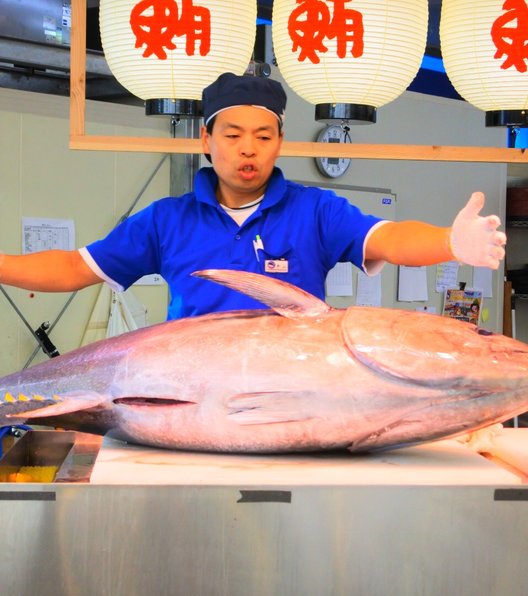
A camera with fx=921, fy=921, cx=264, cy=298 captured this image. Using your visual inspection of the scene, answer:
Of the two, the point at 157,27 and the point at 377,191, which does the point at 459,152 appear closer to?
the point at 157,27

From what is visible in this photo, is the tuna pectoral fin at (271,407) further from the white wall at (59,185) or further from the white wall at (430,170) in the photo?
the white wall at (430,170)

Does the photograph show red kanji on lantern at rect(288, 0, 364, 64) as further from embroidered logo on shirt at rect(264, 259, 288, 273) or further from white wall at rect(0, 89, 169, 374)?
white wall at rect(0, 89, 169, 374)

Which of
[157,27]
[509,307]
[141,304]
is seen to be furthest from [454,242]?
[509,307]

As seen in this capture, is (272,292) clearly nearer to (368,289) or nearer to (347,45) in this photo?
(347,45)

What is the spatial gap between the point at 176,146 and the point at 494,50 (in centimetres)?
107

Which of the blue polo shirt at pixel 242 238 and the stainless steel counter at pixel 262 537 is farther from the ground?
the blue polo shirt at pixel 242 238

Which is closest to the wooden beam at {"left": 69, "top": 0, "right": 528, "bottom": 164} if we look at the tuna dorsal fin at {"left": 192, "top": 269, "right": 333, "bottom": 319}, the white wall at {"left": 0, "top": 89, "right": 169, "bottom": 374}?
the tuna dorsal fin at {"left": 192, "top": 269, "right": 333, "bottom": 319}

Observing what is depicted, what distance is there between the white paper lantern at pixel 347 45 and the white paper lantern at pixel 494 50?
5.9 inches

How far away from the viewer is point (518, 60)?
287 cm

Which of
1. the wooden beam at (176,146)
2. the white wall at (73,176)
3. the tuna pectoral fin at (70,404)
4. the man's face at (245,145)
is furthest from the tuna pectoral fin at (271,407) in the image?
the white wall at (73,176)

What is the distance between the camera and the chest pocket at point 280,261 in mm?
1958

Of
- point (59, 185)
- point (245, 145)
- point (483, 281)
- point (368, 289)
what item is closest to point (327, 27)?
point (245, 145)

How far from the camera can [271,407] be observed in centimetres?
153

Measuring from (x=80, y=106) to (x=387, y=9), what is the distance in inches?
37.8
